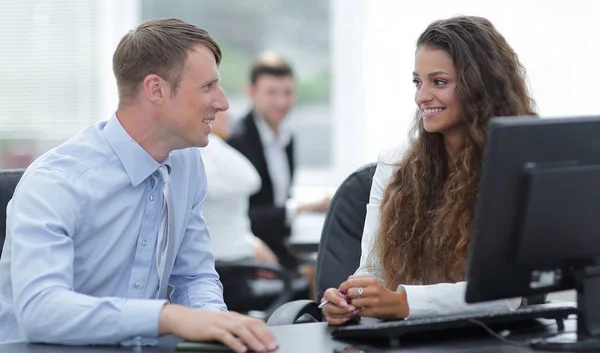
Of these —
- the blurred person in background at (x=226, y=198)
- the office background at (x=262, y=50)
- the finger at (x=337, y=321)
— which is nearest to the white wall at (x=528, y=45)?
the office background at (x=262, y=50)

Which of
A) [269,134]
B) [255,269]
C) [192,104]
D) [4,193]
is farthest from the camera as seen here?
[269,134]

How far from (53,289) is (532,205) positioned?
2.68 feet

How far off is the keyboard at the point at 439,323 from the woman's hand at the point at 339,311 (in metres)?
0.10

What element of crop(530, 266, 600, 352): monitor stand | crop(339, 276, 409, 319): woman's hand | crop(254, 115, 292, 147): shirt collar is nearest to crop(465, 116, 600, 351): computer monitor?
crop(530, 266, 600, 352): monitor stand

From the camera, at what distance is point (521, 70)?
2.21 meters

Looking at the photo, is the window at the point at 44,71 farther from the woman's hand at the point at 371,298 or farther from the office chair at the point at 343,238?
the woman's hand at the point at 371,298

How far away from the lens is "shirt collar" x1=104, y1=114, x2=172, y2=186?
6.09ft

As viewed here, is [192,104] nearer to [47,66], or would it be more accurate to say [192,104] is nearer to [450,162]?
[450,162]

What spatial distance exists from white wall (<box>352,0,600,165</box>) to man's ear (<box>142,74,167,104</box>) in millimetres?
2813

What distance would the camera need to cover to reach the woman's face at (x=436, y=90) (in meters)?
2.14

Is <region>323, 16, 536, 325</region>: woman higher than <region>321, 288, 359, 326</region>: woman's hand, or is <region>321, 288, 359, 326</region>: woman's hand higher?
<region>323, 16, 536, 325</region>: woman

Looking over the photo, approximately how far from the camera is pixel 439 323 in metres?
1.62

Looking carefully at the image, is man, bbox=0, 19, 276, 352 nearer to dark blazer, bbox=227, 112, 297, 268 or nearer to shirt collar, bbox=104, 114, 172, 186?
shirt collar, bbox=104, 114, 172, 186

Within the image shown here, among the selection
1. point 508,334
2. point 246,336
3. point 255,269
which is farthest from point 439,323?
point 255,269
